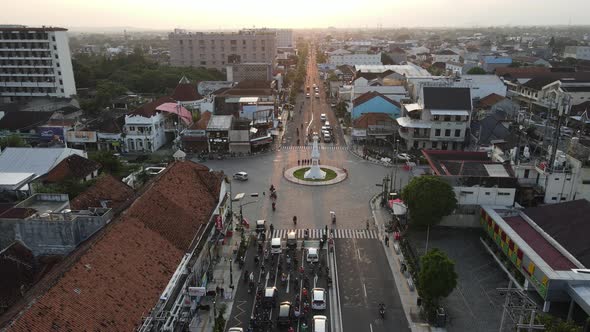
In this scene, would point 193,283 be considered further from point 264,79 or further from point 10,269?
point 264,79

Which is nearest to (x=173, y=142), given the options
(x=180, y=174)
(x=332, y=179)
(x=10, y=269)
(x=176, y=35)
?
(x=332, y=179)

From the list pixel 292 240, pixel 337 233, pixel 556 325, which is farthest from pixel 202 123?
pixel 556 325

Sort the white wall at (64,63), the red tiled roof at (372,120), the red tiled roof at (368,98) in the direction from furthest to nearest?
the white wall at (64,63), the red tiled roof at (368,98), the red tiled roof at (372,120)

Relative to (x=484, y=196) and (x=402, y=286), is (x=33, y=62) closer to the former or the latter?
(x=402, y=286)

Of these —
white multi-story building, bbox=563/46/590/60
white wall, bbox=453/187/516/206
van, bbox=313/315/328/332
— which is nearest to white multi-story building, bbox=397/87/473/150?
white wall, bbox=453/187/516/206

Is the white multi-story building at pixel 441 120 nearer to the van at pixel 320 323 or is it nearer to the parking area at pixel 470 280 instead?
the parking area at pixel 470 280

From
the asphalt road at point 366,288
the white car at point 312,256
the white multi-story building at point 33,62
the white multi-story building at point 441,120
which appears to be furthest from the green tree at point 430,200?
the white multi-story building at point 33,62
